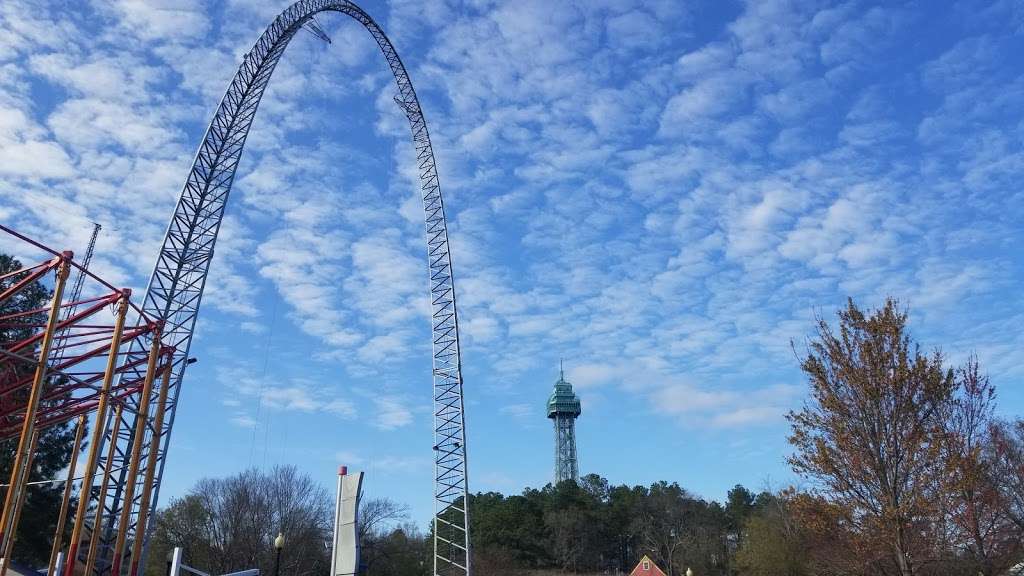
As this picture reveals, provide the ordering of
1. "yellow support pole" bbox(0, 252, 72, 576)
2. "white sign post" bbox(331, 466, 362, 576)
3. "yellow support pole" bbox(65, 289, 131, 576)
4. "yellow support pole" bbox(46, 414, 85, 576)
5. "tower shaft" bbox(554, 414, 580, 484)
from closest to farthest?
"white sign post" bbox(331, 466, 362, 576)
"yellow support pole" bbox(0, 252, 72, 576)
"yellow support pole" bbox(65, 289, 131, 576)
"yellow support pole" bbox(46, 414, 85, 576)
"tower shaft" bbox(554, 414, 580, 484)

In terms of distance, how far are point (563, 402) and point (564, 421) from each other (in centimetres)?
383

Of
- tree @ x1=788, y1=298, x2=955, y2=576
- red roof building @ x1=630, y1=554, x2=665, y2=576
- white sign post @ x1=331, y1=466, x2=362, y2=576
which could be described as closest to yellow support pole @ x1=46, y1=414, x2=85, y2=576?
white sign post @ x1=331, y1=466, x2=362, y2=576

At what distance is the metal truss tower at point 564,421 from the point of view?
144625mm

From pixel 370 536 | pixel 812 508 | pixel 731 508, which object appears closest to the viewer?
pixel 812 508

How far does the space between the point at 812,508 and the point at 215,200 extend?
3201cm

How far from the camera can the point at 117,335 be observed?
17250 millimetres

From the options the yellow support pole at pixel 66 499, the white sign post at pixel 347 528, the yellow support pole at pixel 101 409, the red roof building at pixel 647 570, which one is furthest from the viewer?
the red roof building at pixel 647 570

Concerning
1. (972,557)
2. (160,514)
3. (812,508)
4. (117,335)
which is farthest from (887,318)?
(160,514)

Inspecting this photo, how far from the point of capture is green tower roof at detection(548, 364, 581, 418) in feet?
490

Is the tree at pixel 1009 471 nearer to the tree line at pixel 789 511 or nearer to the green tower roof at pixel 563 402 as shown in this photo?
the tree line at pixel 789 511

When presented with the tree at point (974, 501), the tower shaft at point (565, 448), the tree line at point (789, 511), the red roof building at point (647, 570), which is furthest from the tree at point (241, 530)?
the tower shaft at point (565, 448)

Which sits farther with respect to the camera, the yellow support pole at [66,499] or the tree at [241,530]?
the tree at [241,530]

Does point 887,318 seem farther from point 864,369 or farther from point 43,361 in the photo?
point 43,361

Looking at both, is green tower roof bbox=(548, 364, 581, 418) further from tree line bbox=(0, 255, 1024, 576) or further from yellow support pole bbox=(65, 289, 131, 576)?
yellow support pole bbox=(65, 289, 131, 576)
